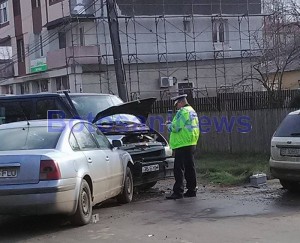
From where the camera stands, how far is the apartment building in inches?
1260

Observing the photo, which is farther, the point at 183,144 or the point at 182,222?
the point at 183,144

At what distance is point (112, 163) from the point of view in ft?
28.3

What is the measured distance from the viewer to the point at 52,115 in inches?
406

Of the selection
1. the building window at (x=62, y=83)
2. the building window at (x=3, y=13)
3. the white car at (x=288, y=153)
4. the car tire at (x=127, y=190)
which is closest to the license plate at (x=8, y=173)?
the car tire at (x=127, y=190)

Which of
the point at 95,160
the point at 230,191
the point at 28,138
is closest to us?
the point at 28,138

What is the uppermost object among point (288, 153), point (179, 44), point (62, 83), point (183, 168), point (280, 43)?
point (179, 44)

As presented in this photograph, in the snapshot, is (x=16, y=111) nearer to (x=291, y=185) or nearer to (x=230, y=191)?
(x=230, y=191)

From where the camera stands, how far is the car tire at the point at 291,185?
981 centimetres

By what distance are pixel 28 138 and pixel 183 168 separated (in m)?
3.31

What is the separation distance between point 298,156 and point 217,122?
8.09 metres

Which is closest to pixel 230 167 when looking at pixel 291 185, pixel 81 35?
pixel 291 185

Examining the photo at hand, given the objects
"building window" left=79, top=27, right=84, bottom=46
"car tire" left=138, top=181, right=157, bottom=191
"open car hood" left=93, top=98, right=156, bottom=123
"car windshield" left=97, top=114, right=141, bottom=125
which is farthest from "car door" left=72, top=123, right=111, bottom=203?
"building window" left=79, top=27, right=84, bottom=46

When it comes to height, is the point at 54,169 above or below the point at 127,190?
above

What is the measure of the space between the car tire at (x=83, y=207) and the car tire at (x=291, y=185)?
3.91m
